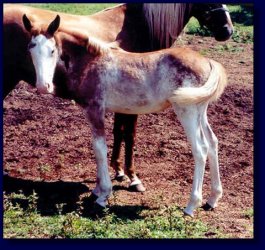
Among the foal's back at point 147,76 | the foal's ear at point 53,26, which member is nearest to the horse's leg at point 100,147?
the foal's back at point 147,76

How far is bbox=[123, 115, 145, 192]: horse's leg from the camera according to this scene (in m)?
5.88

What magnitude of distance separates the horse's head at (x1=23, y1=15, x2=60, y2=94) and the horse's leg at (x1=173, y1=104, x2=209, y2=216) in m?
1.21

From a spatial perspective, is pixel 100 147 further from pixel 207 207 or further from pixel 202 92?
pixel 207 207

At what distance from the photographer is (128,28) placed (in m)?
5.91

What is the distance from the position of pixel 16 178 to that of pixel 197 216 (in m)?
2.21

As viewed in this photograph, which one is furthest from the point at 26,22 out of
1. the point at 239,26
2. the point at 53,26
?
the point at 239,26

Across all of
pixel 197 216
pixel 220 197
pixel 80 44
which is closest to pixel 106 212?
pixel 197 216

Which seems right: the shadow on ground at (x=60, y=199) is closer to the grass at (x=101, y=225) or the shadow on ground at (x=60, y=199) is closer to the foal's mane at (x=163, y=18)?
the grass at (x=101, y=225)

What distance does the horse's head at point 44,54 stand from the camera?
15.4 ft

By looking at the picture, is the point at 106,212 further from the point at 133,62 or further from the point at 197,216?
the point at 133,62

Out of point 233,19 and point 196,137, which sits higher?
point 233,19

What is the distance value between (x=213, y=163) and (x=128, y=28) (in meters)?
1.81
